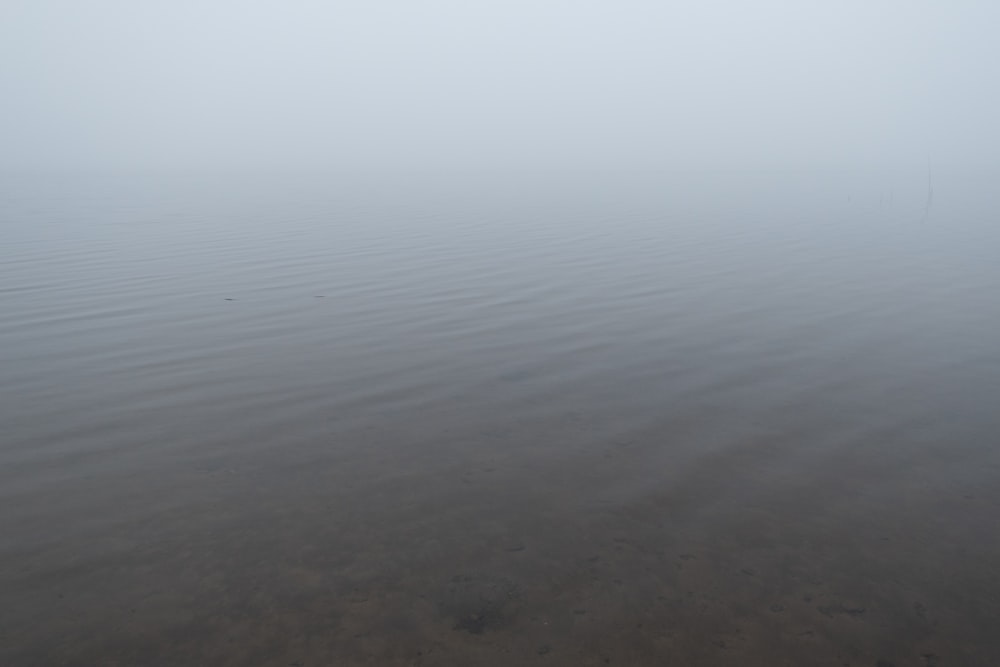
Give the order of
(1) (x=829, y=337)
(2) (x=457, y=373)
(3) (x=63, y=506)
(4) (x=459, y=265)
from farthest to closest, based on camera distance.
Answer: (4) (x=459, y=265) → (1) (x=829, y=337) → (2) (x=457, y=373) → (3) (x=63, y=506)

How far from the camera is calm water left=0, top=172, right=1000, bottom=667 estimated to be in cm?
471

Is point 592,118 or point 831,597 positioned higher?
point 592,118

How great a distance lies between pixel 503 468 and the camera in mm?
6844

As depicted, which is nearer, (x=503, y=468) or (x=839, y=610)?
(x=839, y=610)

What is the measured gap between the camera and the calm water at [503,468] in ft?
15.5

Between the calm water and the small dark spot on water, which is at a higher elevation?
the calm water

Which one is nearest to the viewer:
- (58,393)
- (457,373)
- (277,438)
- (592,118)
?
(277,438)

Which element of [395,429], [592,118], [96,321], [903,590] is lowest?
[903,590]

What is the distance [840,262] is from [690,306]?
636 centimetres

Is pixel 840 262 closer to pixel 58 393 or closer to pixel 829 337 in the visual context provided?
pixel 829 337

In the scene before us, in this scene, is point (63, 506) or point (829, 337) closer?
point (63, 506)

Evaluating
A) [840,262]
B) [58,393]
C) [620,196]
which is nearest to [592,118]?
[620,196]

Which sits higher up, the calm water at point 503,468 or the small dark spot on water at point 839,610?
the calm water at point 503,468

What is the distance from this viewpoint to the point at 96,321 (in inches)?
483
